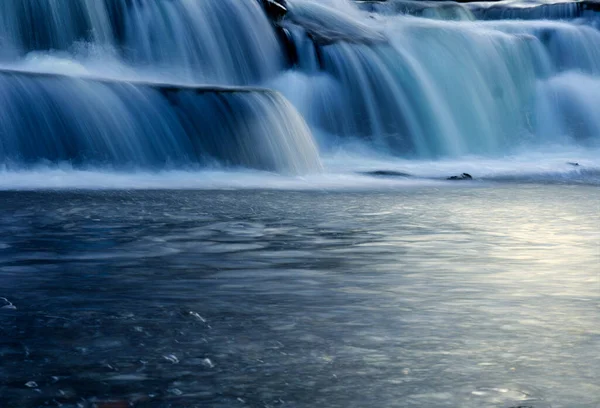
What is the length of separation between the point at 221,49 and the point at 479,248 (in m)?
13.6

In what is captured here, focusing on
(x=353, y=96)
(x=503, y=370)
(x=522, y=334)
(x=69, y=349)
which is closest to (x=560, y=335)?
(x=522, y=334)

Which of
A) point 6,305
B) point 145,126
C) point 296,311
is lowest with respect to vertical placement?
point 145,126

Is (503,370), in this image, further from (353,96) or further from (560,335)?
(353,96)

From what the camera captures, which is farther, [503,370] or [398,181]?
[398,181]

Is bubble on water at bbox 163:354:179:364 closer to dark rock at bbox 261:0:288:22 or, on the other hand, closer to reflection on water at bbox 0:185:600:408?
reflection on water at bbox 0:185:600:408

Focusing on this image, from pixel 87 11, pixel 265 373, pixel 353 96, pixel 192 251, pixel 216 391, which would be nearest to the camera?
pixel 216 391

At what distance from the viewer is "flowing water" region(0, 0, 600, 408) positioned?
395 centimetres

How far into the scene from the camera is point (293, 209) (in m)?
10.5

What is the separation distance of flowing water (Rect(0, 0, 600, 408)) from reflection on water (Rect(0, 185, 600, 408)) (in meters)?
0.02

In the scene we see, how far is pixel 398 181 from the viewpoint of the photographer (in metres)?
16.1

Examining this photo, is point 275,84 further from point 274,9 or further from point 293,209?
point 293,209

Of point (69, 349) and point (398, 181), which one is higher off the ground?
point (69, 349)

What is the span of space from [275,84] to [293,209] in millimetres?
11857

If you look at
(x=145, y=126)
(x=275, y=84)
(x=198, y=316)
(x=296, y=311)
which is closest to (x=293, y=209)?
(x=145, y=126)
